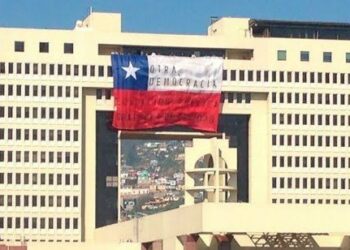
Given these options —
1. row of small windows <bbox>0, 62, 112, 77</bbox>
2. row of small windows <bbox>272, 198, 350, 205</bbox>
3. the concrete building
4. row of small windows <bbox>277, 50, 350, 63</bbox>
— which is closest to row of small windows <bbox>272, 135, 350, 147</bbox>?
the concrete building

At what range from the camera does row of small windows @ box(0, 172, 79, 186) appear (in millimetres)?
157500

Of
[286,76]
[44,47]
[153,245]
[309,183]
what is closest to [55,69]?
[44,47]

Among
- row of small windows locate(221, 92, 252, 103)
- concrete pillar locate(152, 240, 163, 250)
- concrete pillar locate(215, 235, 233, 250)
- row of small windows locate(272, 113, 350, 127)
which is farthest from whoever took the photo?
row of small windows locate(272, 113, 350, 127)

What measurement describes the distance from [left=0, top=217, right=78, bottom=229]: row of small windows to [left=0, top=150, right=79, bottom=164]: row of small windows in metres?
5.58

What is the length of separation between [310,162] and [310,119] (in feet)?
14.1

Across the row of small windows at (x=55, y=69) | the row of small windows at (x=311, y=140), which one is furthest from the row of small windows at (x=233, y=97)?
the row of small windows at (x=55, y=69)

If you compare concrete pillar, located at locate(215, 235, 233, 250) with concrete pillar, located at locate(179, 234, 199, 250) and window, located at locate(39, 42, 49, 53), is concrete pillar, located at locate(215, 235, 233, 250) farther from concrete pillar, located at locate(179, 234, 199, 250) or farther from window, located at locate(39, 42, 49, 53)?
window, located at locate(39, 42, 49, 53)

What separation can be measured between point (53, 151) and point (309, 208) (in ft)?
193

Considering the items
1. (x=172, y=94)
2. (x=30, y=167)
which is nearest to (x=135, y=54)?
(x=172, y=94)

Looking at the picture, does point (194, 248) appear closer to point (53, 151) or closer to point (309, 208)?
point (309, 208)

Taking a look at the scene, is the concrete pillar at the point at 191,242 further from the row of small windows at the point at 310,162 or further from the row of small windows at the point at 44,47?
the row of small windows at the point at 310,162

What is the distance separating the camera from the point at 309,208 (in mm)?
102812

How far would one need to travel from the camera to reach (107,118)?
159250mm

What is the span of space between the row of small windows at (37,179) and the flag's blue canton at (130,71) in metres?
10.0
